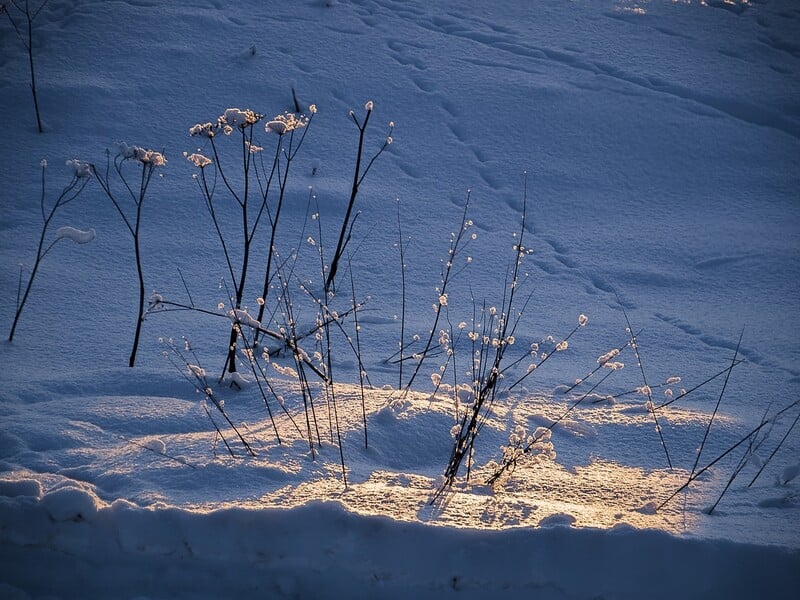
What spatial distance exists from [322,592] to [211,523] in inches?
11.0

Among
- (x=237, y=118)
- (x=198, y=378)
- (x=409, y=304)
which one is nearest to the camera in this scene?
(x=198, y=378)

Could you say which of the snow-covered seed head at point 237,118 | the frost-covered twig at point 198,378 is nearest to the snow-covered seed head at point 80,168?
the snow-covered seed head at point 237,118

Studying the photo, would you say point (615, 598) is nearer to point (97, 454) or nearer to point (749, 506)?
point (749, 506)

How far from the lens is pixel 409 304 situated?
321 cm

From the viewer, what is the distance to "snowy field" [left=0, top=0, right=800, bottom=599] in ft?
5.17

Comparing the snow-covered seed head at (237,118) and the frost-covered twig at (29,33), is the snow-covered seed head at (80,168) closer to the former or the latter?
→ the snow-covered seed head at (237,118)

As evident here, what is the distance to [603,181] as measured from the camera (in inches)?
173

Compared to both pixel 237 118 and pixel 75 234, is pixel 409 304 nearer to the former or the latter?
pixel 237 118

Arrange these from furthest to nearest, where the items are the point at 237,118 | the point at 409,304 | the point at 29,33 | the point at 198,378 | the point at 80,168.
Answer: the point at 29,33 < the point at 409,304 < the point at 80,168 < the point at 237,118 < the point at 198,378

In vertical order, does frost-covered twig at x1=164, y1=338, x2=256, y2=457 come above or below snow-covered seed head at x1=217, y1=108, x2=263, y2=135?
below

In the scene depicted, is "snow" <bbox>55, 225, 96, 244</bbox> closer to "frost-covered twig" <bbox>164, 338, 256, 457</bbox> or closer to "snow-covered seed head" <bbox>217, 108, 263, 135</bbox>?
"frost-covered twig" <bbox>164, 338, 256, 457</bbox>

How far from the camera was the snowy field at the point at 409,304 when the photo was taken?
1.58 m

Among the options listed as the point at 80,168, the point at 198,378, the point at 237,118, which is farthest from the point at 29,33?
the point at 198,378

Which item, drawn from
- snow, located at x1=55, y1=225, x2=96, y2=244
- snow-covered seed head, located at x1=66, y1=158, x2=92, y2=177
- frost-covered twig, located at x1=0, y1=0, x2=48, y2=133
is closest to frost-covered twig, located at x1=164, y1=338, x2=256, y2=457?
snow, located at x1=55, y1=225, x2=96, y2=244
